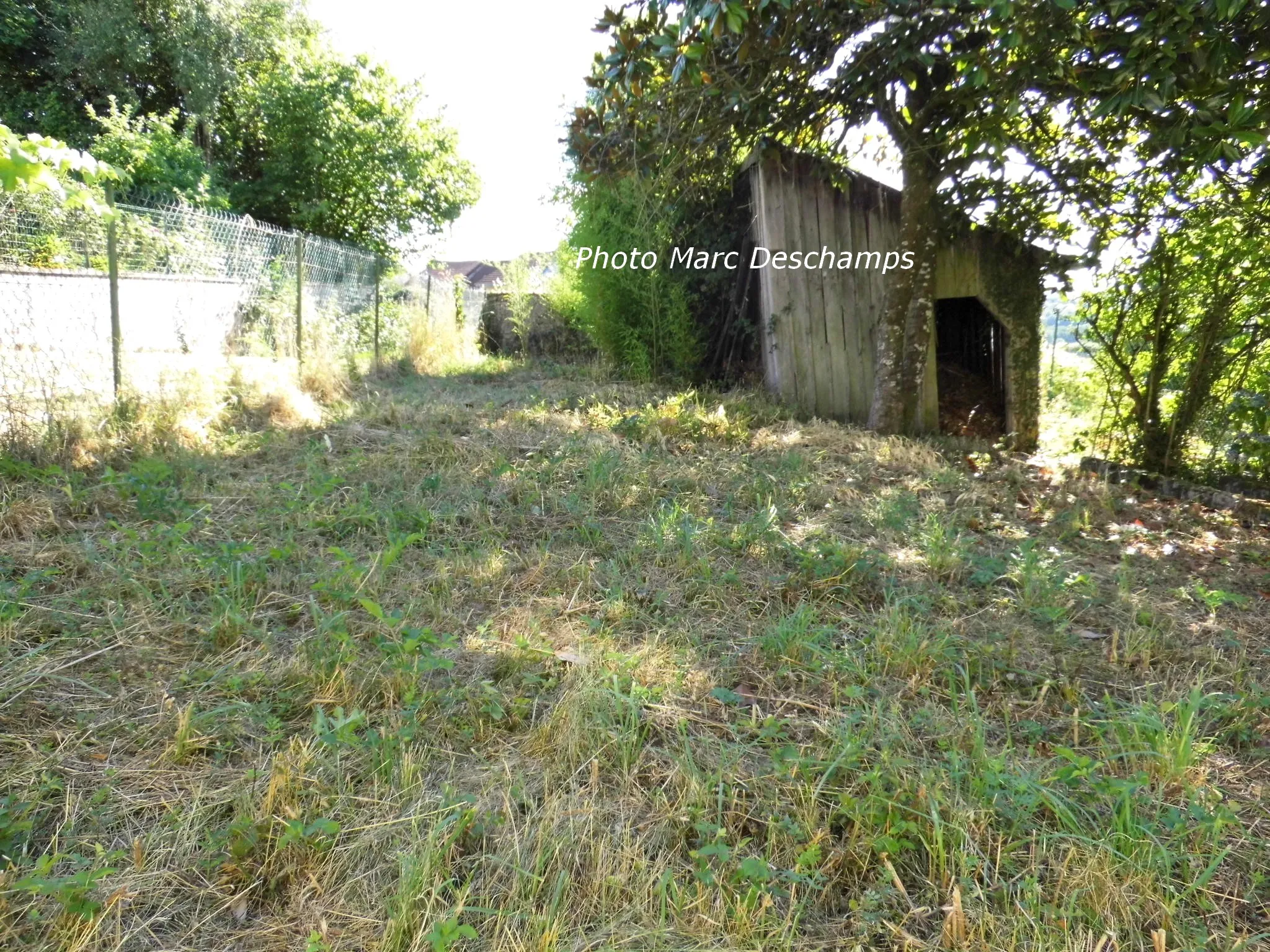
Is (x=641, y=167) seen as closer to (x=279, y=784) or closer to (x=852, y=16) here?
(x=852, y=16)

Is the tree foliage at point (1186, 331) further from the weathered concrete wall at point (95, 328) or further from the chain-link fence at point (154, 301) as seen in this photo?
the weathered concrete wall at point (95, 328)

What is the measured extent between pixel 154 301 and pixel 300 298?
1908 mm

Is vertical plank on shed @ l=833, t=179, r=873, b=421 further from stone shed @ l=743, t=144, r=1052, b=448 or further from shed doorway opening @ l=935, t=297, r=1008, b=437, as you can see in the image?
shed doorway opening @ l=935, t=297, r=1008, b=437

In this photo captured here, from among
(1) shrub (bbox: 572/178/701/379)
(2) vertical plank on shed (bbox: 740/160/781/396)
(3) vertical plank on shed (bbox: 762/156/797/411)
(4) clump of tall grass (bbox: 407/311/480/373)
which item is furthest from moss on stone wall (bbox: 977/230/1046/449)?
(4) clump of tall grass (bbox: 407/311/480/373)

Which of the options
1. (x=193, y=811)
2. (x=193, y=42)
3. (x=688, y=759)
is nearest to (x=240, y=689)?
(x=193, y=811)

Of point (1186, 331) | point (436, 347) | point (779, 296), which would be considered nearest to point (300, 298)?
point (436, 347)

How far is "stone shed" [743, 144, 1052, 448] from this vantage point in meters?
7.66

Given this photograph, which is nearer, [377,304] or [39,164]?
[39,164]

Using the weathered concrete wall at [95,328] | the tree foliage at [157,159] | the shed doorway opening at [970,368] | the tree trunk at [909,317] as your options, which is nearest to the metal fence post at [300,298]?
the weathered concrete wall at [95,328]

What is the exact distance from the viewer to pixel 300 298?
27.0 ft

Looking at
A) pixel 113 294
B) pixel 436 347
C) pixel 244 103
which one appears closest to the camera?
pixel 113 294

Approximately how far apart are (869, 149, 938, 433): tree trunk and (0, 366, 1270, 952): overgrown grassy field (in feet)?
9.49

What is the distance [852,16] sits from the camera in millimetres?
5336

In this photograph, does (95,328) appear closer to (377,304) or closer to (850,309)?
(377,304)
